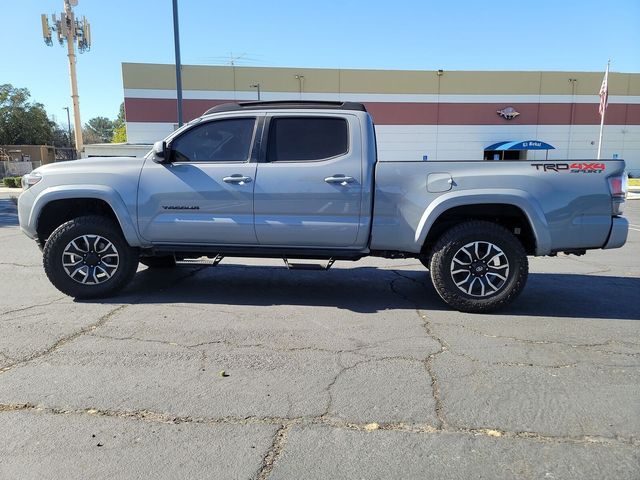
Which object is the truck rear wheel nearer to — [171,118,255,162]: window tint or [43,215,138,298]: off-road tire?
[171,118,255,162]: window tint

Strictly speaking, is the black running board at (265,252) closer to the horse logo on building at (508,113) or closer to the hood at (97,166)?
the hood at (97,166)

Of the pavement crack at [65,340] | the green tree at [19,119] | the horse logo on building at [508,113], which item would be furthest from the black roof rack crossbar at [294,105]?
the green tree at [19,119]

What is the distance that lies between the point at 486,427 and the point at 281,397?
1309mm

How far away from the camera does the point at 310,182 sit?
500cm

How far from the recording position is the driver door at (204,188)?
202 inches

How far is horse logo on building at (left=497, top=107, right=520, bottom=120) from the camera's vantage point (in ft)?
118

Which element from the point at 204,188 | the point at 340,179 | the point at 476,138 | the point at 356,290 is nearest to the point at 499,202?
the point at 340,179

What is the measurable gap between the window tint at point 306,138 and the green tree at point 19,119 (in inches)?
2479

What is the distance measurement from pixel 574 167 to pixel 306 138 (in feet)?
8.90

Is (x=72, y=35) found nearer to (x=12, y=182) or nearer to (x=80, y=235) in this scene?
(x=12, y=182)

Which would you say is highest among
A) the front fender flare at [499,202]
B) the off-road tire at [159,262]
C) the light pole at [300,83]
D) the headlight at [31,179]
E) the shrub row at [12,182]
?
the light pole at [300,83]

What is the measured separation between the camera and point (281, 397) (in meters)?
3.25

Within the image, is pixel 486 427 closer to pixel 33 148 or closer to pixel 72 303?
pixel 72 303

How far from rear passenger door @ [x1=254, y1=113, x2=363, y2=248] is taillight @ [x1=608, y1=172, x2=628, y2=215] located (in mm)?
2469
